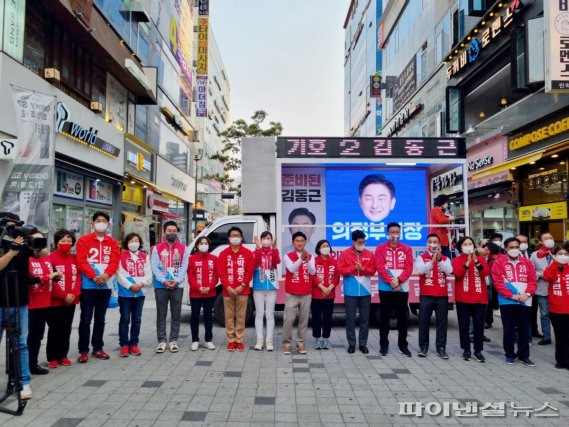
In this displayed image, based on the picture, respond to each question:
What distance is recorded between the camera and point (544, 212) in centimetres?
1269

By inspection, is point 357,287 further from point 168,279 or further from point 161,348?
point 161,348

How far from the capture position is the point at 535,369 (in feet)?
18.4

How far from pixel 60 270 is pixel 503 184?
14123mm

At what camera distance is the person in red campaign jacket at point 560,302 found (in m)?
5.52

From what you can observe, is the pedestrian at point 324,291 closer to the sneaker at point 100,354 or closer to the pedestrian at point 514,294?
the pedestrian at point 514,294

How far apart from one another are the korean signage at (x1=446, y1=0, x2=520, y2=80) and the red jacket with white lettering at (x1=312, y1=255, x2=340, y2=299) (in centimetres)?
1130

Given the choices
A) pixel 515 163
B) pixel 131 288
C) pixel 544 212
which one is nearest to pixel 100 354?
pixel 131 288

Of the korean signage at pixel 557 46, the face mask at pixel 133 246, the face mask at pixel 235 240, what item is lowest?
the face mask at pixel 133 246

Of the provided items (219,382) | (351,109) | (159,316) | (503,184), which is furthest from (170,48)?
(351,109)

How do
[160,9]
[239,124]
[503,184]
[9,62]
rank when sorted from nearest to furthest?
[9,62]
[503,184]
[160,9]
[239,124]

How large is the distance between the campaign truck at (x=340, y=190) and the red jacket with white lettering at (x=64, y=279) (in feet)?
9.30

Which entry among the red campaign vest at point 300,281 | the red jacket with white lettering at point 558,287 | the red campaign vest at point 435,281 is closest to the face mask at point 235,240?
the red campaign vest at point 300,281

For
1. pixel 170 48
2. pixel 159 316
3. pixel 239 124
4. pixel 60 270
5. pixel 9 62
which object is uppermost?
pixel 170 48

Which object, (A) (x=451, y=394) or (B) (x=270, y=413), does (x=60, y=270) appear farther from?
(A) (x=451, y=394)
